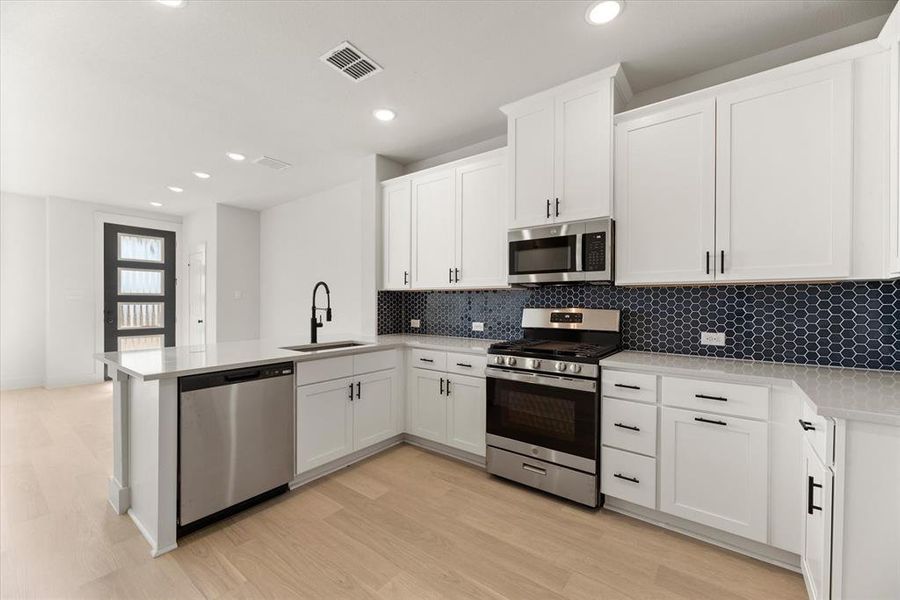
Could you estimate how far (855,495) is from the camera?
4.17 ft

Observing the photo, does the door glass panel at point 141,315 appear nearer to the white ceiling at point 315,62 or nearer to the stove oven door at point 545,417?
the white ceiling at point 315,62

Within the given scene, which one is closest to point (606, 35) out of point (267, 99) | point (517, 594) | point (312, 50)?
point (312, 50)

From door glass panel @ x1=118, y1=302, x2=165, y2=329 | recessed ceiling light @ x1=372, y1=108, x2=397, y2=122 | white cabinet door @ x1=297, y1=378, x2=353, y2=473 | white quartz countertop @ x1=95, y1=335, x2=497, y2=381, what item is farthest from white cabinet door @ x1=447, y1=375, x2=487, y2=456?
door glass panel @ x1=118, y1=302, x2=165, y2=329

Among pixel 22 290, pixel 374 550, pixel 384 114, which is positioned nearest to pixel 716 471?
pixel 374 550

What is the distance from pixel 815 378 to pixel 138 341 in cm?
816

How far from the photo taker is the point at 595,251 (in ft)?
7.98

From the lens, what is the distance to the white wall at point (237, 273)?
5754 millimetres

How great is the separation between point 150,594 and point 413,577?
1147 mm

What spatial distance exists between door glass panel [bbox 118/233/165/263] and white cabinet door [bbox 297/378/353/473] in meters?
5.57

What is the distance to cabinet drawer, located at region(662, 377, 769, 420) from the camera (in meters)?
1.82

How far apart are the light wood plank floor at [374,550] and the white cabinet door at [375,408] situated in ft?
1.18

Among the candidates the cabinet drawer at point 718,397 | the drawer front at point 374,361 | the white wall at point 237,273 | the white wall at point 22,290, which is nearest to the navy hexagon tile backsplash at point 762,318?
the cabinet drawer at point 718,397

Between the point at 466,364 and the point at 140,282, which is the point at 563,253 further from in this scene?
the point at 140,282

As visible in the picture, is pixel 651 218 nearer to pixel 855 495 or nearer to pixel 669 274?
pixel 669 274
